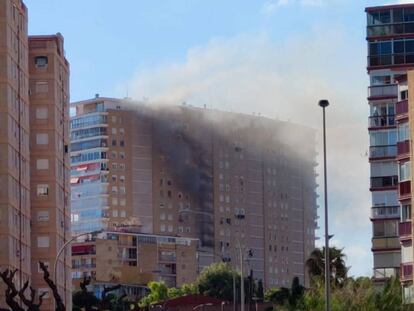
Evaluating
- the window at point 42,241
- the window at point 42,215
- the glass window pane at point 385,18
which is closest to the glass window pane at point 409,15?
the glass window pane at point 385,18

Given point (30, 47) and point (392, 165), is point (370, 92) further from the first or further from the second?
point (30, 47)

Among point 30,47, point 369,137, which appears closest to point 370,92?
point 369,137

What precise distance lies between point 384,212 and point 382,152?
4.25m

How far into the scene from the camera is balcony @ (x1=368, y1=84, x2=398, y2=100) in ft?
Answer: 363

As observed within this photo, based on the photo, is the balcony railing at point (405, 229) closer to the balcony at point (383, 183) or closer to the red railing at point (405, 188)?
the red railing at point (405, 188)

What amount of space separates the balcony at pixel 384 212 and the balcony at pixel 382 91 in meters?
8.05

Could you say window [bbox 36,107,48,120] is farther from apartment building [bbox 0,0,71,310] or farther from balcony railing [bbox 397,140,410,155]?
balcony railing [bbox 397,140,410,155]

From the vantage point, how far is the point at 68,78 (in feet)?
465

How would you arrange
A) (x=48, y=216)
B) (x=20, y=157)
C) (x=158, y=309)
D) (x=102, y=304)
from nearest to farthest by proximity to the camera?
(x=102, y=304) → (x=20, y=157) → (x=48, y=216) → (x=158, y=309)

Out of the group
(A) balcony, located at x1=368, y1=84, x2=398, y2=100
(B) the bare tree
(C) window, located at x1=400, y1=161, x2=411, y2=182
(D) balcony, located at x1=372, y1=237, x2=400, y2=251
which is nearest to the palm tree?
(D) balcony, located at x1=372, y1=237, x2=400, y2=251

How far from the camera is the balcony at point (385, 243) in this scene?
105150 millimetres

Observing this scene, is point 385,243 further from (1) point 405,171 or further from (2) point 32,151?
(2) point 32,151

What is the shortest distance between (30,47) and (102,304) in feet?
241

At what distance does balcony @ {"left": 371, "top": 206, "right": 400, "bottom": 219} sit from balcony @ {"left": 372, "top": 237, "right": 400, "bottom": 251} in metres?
1.49
